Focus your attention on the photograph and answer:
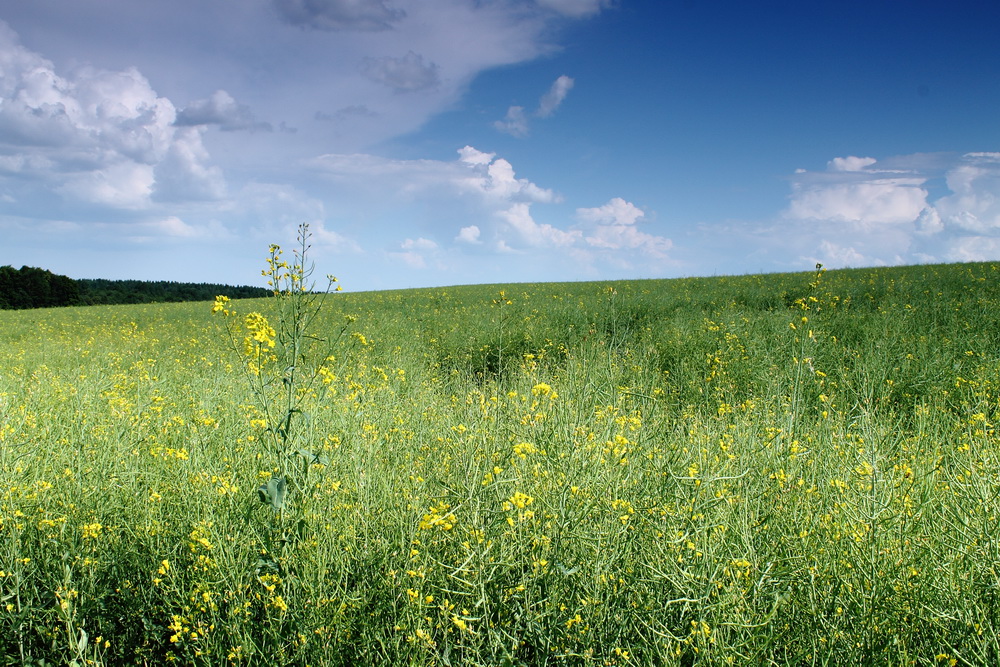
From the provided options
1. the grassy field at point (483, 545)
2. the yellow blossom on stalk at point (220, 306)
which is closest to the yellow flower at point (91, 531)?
the grassy field at point (483, 545)

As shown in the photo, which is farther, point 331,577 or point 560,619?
point 331,577

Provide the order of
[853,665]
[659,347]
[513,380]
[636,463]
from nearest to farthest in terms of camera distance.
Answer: [853,665] < [636,463] < [513,380] < [659,347]

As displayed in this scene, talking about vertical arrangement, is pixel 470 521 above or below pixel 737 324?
below

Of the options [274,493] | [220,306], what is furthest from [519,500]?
[220,306]

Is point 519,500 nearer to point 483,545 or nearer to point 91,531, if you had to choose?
point 483,545

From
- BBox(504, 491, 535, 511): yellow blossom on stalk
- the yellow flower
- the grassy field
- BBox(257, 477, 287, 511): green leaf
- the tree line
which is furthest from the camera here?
the tree line

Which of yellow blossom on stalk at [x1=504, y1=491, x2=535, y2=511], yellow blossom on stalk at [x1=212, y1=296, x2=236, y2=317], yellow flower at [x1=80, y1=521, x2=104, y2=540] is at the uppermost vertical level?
yellow blossom on stalk at [x1=212, y1=296, x2=236, y2=317]

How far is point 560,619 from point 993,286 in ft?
47.1

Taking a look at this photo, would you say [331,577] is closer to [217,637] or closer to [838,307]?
[217,637]

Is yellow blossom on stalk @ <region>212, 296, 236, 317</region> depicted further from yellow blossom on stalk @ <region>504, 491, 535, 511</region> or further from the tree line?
the tree line

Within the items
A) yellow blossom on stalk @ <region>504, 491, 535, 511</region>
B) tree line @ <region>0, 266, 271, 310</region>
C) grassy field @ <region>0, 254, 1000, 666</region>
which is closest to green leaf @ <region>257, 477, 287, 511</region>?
grassy field @ <region>0, 254, 1000, 666</region>

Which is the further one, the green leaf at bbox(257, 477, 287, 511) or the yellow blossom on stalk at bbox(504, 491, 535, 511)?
the green leaf at bbox(257, 477, 287, 511)

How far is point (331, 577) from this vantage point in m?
2.30

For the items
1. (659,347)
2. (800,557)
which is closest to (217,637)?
(800,557)
